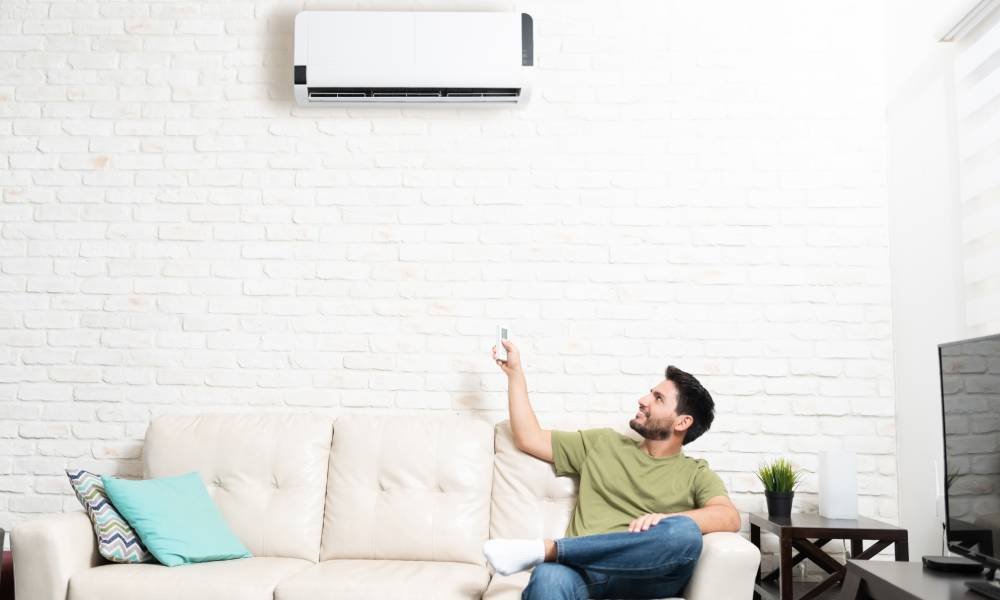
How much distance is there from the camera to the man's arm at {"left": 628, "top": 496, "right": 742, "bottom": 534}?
2354 mm

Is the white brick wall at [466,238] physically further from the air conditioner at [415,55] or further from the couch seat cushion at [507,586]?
the couch seat cushion at [507,586]

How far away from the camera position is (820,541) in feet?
8.90

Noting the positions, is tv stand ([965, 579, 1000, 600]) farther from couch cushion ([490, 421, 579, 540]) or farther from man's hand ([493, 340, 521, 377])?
man's hand ([493, 340, 521, 377])

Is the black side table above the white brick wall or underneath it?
underneath

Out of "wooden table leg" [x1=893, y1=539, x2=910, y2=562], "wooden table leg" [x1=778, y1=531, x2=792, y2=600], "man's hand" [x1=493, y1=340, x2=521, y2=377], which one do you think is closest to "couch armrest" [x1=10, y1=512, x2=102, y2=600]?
"man's hand" [x1=493, y1=340, x2=521, y2=377]

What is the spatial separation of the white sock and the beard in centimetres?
64

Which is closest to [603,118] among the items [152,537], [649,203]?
[649,203]

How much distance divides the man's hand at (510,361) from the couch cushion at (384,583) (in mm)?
701

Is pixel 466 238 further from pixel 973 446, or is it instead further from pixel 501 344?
pixel 973 446

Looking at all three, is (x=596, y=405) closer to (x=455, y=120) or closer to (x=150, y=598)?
(x=455, y=120)

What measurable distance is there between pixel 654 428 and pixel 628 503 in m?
0.28

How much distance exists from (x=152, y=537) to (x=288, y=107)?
1.71 meters

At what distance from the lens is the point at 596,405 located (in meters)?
3.03

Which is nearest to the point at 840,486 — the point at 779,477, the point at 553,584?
the point at 779,477
